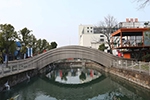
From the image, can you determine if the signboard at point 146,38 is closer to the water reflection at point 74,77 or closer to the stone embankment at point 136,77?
the stone embankment at point 136,77

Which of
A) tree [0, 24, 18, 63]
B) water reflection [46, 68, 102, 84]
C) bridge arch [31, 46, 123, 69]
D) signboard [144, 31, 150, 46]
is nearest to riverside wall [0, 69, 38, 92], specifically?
tree [0, 24, 18, 63]

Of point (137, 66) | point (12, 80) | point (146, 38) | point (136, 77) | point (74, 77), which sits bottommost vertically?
point (74, 77)

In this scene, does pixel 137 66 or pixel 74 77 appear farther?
pixel 74 77

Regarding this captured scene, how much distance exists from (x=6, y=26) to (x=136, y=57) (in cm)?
1734

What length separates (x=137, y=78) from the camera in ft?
49.2

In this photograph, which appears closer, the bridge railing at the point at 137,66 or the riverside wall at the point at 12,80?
the riverside wall at the point at 12,80

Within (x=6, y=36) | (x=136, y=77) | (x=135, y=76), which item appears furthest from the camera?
(x=6, y=36)

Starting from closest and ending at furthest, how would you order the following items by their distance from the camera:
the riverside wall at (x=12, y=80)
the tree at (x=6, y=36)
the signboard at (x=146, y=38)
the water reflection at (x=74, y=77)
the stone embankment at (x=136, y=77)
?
the stone embankment at (x=136, y=77)
the riverside wall at (x=12, y=80)
the tree at (x=6, y=36)
the signboard at (x=146, y=38)
the water reflection at (x=74, y=77)

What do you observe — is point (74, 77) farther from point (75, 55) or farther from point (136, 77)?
point (136, 77)

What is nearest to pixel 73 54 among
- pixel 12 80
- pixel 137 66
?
pixel 12 80

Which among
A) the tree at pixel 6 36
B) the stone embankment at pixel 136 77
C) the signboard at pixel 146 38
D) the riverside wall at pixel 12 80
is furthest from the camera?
the signboard at pixel 146 38

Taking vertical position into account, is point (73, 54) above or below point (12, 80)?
above

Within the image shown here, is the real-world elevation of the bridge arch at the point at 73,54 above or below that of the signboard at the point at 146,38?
below

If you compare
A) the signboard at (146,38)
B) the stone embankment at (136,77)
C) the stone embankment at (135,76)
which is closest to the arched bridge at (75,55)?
the stone embankment at (135,76)
